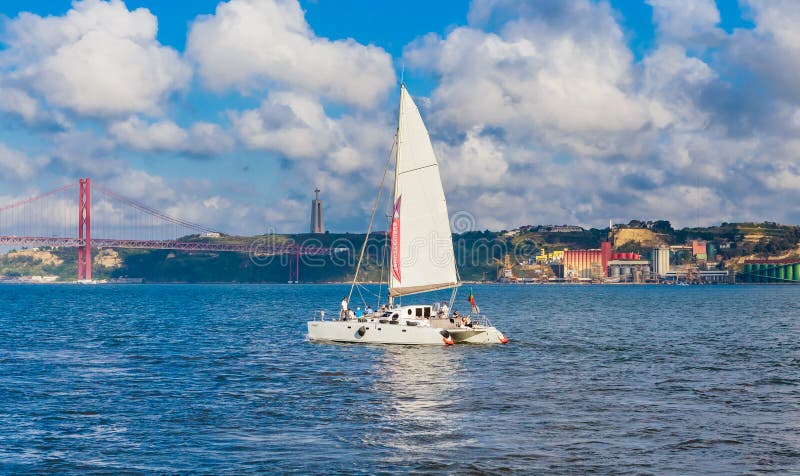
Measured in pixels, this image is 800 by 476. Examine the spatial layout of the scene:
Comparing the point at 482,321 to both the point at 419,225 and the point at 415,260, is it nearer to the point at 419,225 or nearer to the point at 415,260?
the point at 415,260

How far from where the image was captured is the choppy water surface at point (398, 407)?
1794 centimetres

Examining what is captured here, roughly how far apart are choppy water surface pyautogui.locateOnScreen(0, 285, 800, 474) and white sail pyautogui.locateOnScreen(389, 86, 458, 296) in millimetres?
3621

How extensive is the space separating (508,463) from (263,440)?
5.74 metres

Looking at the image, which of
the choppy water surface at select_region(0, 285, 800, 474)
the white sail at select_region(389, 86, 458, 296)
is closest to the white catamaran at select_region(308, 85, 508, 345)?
the white sail at select_region(389, 86, 458, 296)

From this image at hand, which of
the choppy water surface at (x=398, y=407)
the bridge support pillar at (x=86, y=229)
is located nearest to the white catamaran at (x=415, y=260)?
the choppy water surface at (x=398, y=407)

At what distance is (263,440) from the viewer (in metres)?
19.6

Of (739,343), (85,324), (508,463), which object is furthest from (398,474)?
(85,324)

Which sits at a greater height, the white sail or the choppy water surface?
the white sail

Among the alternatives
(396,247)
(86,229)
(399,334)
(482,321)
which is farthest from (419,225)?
(86,229)

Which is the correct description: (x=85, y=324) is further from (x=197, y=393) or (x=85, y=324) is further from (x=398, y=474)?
(x=398, y=474)

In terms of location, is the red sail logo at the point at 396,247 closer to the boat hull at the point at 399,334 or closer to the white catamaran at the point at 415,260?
the white catamaran at the point at 415,260

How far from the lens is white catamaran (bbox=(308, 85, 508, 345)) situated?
3934 cm

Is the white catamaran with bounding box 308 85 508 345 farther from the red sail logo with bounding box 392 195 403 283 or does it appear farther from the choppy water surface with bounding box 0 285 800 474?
the choppy water surface with bounding box 0 285 800 474

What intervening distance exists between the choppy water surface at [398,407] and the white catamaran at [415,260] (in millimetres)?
769
